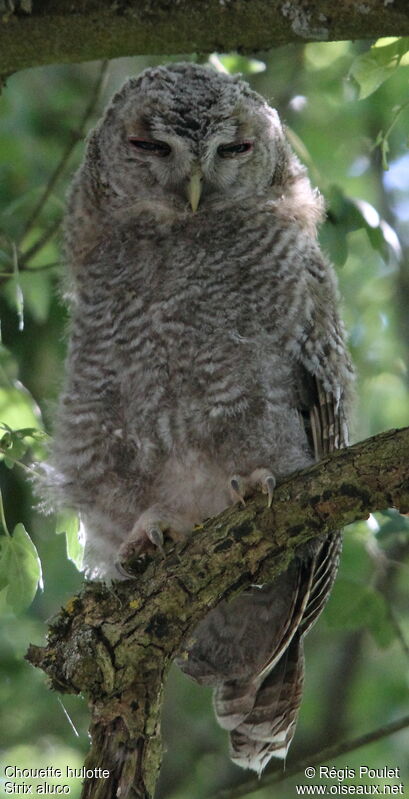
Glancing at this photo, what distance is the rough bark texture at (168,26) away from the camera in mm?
2643

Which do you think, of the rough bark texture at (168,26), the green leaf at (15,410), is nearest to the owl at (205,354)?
the green leaf at (15,410)

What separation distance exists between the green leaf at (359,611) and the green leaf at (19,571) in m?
1.36

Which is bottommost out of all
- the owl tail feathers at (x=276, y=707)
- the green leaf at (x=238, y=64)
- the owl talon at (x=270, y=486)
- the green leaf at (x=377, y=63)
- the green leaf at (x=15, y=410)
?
the owl tail feathers at (x=276, y=707)

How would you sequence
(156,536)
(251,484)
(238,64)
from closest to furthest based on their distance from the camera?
1. (251,484)
2. (156,536)
3. (238,64)

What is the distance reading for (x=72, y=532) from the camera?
3.16 m

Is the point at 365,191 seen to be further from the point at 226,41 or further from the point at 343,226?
the point at 226,41

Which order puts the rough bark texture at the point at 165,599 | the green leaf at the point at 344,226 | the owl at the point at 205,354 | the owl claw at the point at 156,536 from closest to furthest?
the rough bark texture at the point at 165,599
the owl claw at the point at 156,536
the owl at the point at 205,354
the green leaf at the point at 344,226

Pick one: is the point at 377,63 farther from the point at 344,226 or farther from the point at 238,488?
the point at 238,488

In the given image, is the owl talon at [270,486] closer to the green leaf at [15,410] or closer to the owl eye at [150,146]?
the green leaf at [15,410]

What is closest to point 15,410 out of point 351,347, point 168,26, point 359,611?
point 168,26

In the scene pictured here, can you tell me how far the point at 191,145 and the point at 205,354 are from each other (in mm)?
660

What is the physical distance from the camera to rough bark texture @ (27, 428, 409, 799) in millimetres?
2354

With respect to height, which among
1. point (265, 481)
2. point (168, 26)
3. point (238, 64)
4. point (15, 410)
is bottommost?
point (265, 481)

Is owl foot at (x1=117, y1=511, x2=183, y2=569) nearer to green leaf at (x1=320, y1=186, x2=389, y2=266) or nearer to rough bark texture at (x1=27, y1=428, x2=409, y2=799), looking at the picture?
rough bark texture at (x1=27, y1=428, x2=409, y2=799)
